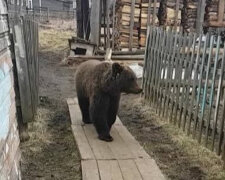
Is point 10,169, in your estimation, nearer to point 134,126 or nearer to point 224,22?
point 134,126

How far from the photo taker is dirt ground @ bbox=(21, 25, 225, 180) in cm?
516

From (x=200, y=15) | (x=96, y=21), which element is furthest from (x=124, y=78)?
(x=200, y=15)

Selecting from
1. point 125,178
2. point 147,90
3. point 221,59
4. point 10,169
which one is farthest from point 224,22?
point 10,169

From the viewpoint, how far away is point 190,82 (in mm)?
6738

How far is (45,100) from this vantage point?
915 centimetres

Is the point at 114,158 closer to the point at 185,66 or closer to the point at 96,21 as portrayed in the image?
the point at 185,66

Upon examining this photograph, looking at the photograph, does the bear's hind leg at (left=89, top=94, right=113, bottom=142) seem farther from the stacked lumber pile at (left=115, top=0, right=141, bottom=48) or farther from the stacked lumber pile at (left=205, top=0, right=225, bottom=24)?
the stacked lumber pile at (left=205, top=0, right=225, bottom=24)

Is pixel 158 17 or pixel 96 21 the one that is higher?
pixel 158 17

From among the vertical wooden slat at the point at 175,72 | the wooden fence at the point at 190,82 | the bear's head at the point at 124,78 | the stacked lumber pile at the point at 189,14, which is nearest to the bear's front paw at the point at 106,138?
the bear's head at the point at 124,78

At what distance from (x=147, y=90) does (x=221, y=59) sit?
3350 mm

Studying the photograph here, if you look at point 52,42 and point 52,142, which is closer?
point 52,142

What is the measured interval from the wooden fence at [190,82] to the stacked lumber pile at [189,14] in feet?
20.7

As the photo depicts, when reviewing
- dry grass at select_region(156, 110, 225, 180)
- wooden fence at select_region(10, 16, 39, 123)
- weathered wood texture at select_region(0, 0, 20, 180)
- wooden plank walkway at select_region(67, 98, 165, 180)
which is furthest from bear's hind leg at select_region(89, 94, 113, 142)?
weathered wood texture at select_region(0, 0, 20, 180)

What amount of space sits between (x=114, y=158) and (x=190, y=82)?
2328 mm
